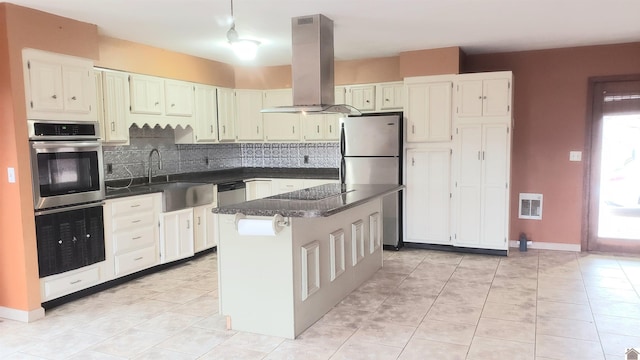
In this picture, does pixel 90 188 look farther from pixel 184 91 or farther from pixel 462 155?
pixel 462 155

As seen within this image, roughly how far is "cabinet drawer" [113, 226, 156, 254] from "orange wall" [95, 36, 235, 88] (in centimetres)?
167

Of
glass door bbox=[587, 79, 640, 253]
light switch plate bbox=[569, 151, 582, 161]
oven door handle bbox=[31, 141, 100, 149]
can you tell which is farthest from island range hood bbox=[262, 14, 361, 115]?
glass door bbox=[587, 79, 640, 253]

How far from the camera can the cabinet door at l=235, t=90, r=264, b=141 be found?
680cm

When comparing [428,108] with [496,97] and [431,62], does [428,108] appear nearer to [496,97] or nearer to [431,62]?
[431,62]

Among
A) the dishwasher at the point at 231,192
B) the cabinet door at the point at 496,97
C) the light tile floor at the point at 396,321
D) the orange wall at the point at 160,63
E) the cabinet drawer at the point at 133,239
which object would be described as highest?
the orange wall at the point at 160,63

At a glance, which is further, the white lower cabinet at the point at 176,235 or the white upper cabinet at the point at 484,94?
the white upper cabinet at the point at 484,94

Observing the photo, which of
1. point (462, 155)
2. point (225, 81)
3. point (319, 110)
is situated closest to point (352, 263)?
point (319, 110)

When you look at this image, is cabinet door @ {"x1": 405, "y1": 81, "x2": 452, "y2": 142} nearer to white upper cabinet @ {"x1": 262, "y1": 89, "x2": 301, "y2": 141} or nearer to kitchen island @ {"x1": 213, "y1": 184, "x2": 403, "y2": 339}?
white upper cabinet @ {"x1": 262, "y1": 89, "x2": 301, "y2": 141}

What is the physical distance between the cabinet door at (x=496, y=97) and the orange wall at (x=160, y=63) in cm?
344

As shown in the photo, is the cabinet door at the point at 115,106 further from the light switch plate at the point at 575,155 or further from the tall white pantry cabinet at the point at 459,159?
the light switch plate at the point at 575,155

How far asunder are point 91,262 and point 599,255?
5632mm

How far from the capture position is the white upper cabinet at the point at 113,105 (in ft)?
15.2

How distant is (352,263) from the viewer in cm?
430

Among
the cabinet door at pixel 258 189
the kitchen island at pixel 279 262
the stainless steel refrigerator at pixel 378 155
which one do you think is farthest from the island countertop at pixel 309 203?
the cabinet door at pixel 258 189
